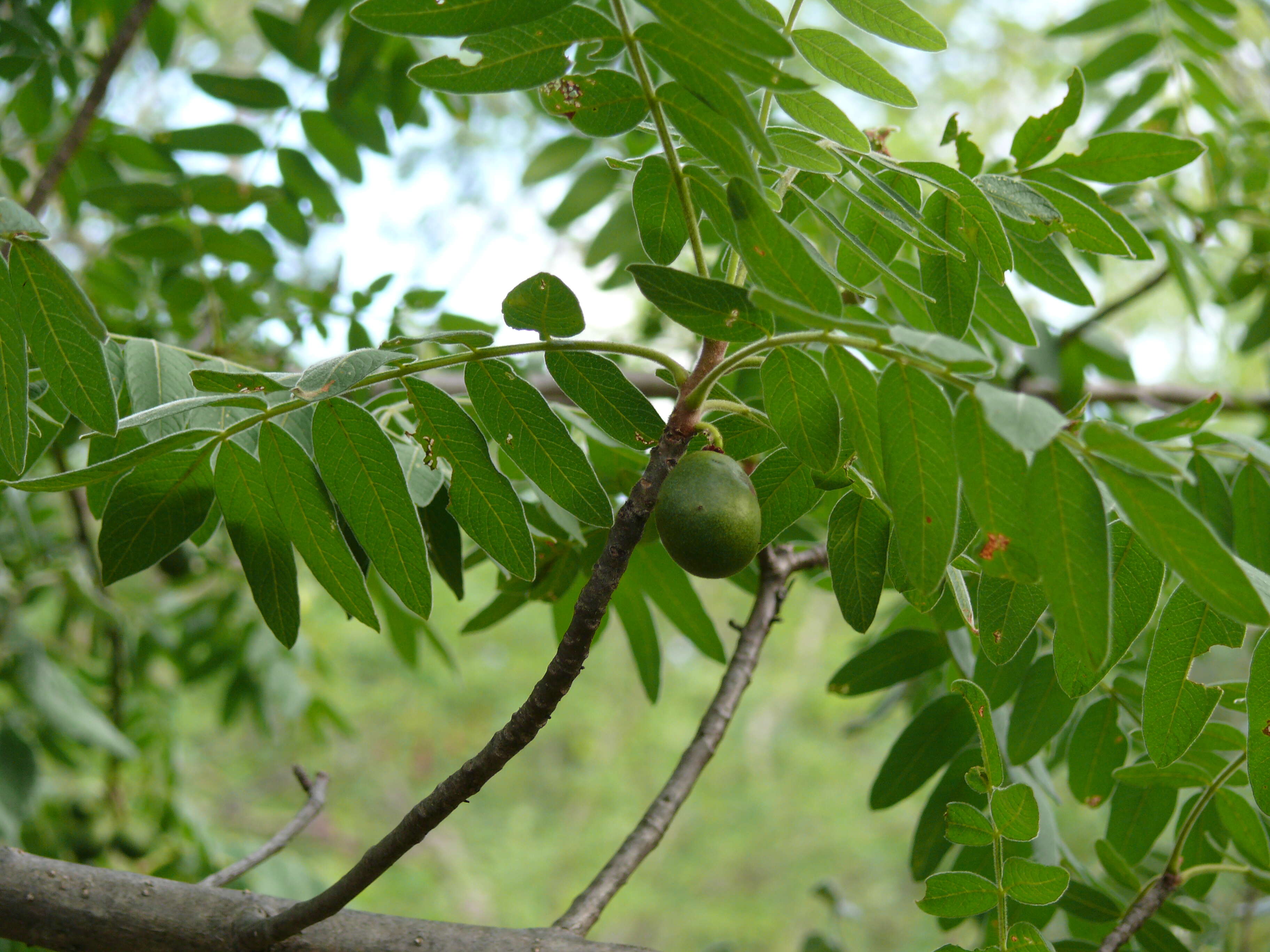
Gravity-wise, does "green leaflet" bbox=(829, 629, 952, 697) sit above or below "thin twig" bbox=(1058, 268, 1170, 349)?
below

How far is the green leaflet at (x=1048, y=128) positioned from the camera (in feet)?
4.50

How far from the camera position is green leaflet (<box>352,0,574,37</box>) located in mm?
872

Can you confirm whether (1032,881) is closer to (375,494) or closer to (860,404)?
(860,404)

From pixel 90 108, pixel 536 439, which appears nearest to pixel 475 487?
pixel 536 439

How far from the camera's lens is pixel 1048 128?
140cm

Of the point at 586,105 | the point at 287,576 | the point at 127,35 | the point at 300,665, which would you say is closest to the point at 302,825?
the point at 287,576

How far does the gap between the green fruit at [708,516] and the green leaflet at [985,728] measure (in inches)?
10.3

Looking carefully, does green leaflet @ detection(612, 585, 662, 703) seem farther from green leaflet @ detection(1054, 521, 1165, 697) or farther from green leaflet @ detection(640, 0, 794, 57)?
green leaflet @ detection(640, 0, 794, 57)

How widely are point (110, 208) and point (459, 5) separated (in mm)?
1812

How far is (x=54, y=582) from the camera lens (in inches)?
112

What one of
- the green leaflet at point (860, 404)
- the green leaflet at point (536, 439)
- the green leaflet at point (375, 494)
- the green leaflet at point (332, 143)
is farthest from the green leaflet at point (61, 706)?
the green leaflet at point (860, 404)

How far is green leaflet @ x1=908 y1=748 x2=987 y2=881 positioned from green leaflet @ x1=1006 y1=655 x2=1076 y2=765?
62 millimetres

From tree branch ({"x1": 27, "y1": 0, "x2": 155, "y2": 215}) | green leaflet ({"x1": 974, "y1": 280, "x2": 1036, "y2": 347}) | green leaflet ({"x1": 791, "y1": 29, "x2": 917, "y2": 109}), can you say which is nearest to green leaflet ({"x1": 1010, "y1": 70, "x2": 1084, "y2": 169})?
green leaflet ({"x1": 974, "y1": 280, "x2": 1036, "y2": 347})

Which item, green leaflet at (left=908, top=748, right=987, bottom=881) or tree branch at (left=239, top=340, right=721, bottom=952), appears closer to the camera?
tree branch at (left=239, top=340, right=721, bottom=952)
